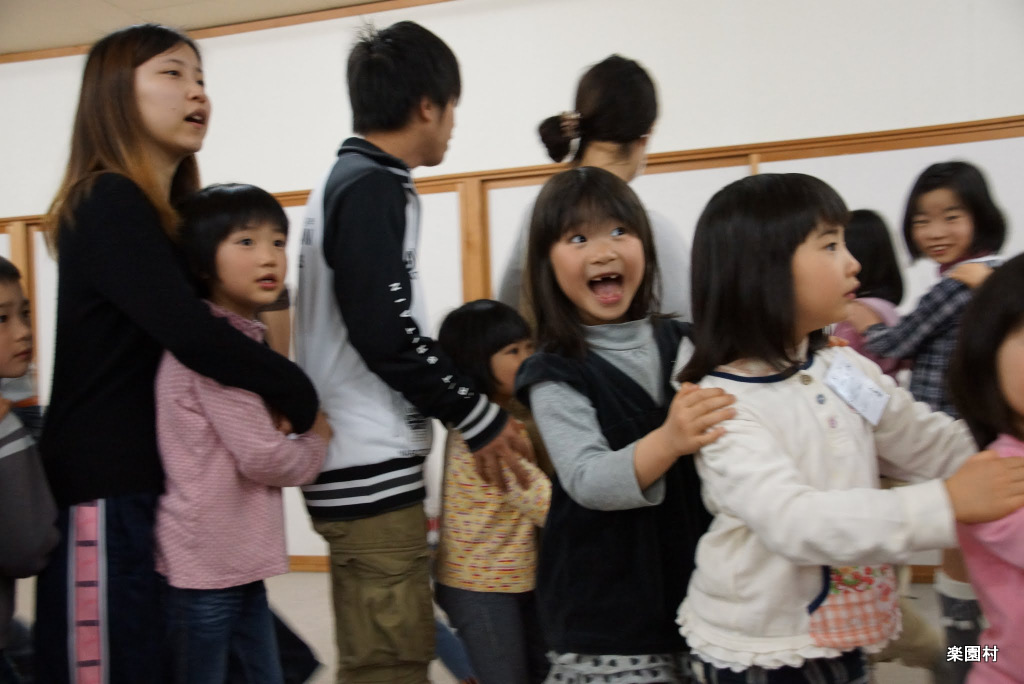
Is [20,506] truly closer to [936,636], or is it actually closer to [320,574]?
[936,636]

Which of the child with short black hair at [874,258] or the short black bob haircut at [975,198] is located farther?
the child with short black hair at [874,258]

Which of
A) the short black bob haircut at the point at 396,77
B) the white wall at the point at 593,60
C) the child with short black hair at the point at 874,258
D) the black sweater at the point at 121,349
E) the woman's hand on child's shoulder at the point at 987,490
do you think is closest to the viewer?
the woman's hand on child's shoulder at the point at 987,490

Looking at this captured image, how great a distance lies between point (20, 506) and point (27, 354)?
0.47 m

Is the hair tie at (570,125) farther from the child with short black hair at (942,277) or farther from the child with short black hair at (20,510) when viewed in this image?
the child with short black hair at (20,510)

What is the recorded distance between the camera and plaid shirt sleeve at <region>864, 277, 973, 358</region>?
6.57 feet

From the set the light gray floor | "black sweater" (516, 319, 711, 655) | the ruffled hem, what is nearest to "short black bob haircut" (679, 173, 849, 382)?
"black sweater" (516, 319, 711, 655)

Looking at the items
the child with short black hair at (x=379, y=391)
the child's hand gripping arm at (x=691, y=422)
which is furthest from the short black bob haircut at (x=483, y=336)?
the child's hand gripping arm at (x=691, y=422)

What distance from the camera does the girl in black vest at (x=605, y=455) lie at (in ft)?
4.04

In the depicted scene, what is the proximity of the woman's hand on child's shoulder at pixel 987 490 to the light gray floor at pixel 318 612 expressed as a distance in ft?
5.26

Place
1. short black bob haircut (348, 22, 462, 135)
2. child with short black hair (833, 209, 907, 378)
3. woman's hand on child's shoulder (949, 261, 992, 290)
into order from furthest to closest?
1. child with short black hair (833, 209, 907, 378)
2. woman's hand on child's shoulder (949, 261, 992, 290)
3. short black bob haircut (348, 22, 462, 135)

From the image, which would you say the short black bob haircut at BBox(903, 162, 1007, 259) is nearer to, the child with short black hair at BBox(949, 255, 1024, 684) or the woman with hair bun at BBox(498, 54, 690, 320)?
the woman with hair bun at BBox(498, 54, 690, 320)

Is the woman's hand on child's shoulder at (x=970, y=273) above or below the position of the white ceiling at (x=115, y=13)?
below

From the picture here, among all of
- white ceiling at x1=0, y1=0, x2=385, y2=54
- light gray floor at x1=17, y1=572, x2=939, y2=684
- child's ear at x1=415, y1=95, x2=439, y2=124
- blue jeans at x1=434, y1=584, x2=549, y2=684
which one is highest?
white ceiling at x1=0, y1=0, x2=385, y2=54

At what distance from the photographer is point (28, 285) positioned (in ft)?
14.6
